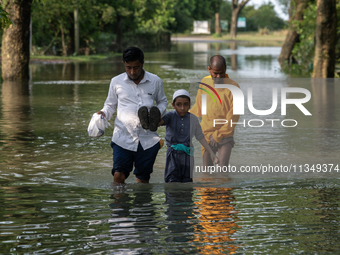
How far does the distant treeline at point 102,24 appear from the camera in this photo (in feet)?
112

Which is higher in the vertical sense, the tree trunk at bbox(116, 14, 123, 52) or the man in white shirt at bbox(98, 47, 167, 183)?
the tree trunk at bbox(116, 14, 123, 52)

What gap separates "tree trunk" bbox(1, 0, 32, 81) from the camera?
1809 cm

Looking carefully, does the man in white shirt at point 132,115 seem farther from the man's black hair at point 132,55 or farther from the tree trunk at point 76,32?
the tree trunk at point 76,32

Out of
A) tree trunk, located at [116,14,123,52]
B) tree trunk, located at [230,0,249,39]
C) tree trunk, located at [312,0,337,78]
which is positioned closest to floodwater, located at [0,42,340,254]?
tree trunk, located at [312,0,337,78]

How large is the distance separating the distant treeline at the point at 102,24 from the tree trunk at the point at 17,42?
1169cm

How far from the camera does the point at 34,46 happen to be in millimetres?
36125

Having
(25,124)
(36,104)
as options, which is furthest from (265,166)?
(36,104)

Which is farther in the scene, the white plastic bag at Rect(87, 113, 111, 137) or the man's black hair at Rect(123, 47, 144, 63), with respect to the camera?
the white plastic bag at Rect(87, 113, 111, 137)

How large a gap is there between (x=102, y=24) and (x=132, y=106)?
127 ft

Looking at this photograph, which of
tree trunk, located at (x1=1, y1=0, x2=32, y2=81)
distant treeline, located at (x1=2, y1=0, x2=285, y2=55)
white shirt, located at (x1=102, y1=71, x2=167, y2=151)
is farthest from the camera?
distant treeline, located at (x1=2, y1=0, x2=285, y2=55)

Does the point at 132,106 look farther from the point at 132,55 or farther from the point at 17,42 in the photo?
the point at 17,42

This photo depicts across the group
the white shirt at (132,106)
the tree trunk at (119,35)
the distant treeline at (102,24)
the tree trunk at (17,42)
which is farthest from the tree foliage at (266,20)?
the white shirt at (132,106)

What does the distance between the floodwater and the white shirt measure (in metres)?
0.62

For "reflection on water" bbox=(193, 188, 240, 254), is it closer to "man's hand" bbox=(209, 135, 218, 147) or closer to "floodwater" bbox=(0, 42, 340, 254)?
"floodwater" bbox=(0, 42, 340, 254)
